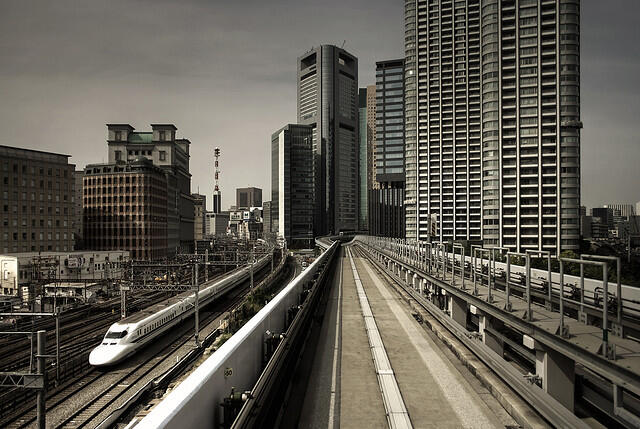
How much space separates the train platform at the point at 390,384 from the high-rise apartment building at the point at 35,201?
80.8 meters

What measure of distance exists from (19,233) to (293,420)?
85824 mm

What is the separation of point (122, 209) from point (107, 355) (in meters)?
81.7

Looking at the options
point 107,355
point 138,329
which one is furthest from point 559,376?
point 138,329

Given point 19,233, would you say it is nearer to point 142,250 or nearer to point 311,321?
point 142,250

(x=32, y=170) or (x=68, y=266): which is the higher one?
(x=32, y=170)

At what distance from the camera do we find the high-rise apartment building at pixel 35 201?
71.8 m

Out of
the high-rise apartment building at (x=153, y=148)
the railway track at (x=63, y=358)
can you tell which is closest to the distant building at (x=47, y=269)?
the railway track at (x=63, y=358)

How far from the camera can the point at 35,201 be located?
75750 mm

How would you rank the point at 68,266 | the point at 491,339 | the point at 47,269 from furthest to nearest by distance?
the point at 68,266 → the point at 47,269 → the point at 491,339

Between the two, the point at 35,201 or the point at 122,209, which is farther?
the point at 122,209

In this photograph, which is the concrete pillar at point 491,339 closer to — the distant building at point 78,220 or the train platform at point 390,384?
the train platform at point 390,384

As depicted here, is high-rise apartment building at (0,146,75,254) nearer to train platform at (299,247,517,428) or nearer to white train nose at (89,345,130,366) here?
white train nose at (89,345,130,366)

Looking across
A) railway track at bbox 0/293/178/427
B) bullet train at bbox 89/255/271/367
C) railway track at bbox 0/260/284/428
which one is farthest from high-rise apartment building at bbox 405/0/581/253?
railway track at bbox 0/293/178/427

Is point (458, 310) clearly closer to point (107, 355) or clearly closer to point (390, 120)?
point (107, 355)
